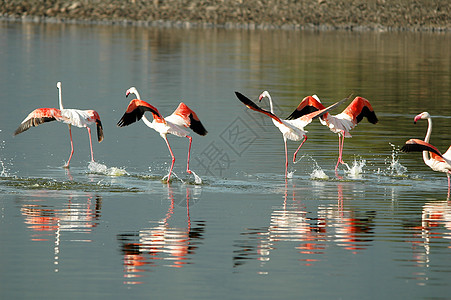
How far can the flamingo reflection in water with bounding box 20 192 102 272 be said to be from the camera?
1188cm

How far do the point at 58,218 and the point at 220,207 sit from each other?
7.63 feet

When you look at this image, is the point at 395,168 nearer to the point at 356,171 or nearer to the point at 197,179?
Answer: the point at 356,171

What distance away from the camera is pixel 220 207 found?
1384 cm

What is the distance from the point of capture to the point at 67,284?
998cm

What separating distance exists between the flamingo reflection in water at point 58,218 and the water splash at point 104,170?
1.78 meters

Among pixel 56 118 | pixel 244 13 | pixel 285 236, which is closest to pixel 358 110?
pixel 56 118

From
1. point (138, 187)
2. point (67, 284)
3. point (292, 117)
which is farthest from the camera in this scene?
point (292, 117)

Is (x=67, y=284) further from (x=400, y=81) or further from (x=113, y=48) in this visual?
(x=113, y=48)

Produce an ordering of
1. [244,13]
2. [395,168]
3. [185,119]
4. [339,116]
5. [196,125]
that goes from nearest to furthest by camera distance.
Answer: [185,119] < [196,125] < [395,168] < [339,116] < [244,13]

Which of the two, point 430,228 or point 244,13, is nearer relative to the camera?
point 430,228

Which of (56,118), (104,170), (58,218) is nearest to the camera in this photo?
(58,218)

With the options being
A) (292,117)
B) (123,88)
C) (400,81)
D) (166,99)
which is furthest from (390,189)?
(400,81)

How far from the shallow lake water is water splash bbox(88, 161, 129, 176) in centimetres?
2

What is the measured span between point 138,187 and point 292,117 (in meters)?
3.89
